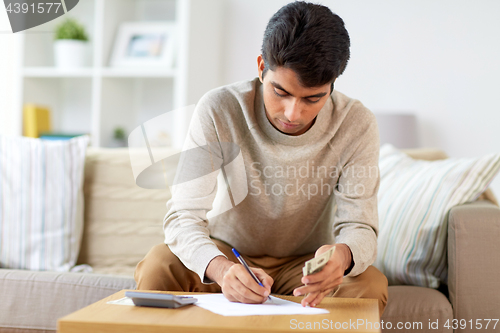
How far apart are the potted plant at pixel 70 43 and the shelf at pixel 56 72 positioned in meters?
0.04

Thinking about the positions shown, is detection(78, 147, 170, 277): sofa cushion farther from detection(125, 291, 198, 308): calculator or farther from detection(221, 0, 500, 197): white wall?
detection(221, 0, 500, 197): white wall

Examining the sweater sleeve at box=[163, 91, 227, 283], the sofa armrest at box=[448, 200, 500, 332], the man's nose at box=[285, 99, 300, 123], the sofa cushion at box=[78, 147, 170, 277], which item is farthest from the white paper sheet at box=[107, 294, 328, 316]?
the sofa cushion at box=[78, 147, 170, 277]

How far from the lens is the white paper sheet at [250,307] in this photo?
0.84 meters

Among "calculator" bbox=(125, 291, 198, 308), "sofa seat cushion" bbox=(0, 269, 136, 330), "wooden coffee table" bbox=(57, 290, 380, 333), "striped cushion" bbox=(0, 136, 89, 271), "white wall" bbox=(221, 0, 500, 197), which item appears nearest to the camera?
"wooden coffee table" bbox=(57, 290, 380, 333)

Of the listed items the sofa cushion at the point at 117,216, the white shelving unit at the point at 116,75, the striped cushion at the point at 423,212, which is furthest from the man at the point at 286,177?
the white shelving unit at the point at 116,75

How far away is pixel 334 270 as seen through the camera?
975 millimetres

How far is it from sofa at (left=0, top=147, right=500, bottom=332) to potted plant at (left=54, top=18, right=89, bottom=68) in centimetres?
117

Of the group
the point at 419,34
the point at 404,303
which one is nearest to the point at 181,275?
the point at 404,303

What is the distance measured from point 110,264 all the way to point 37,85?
58.6 inches

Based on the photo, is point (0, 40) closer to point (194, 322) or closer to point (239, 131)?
point (239, 131)

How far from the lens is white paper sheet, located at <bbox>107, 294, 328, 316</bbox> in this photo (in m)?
0.85

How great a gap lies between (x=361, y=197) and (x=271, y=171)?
24 centimetres

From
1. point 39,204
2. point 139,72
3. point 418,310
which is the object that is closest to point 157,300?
point 418,310

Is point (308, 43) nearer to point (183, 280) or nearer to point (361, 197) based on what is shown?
point (361, 197)
